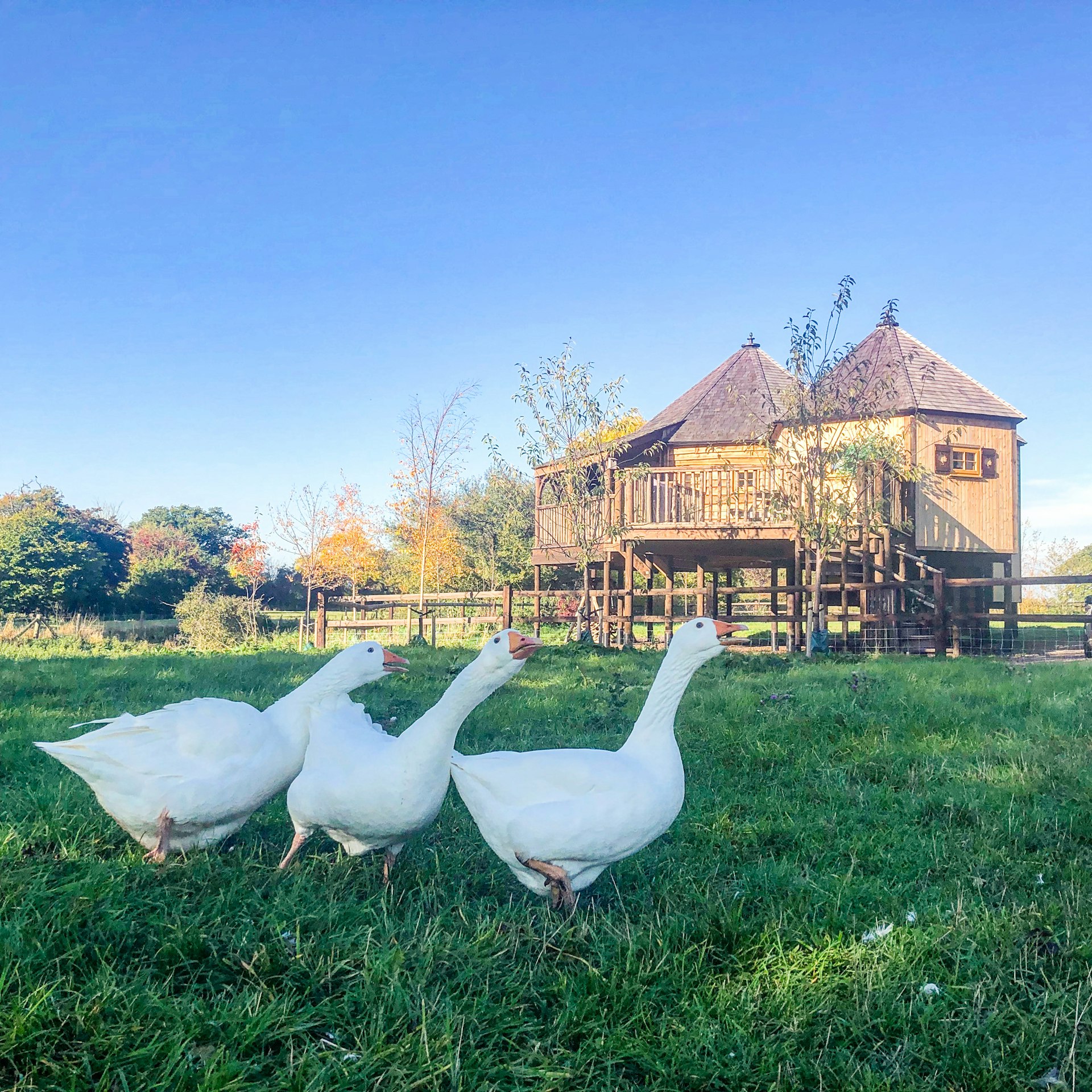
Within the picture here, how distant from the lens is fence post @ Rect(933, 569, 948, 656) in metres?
15.2

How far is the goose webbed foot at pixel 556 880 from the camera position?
342 centimetres

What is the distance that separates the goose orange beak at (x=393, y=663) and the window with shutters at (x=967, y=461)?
2006 centimetres

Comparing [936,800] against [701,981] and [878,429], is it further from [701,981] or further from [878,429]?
[878,429]

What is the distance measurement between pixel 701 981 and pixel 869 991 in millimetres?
587

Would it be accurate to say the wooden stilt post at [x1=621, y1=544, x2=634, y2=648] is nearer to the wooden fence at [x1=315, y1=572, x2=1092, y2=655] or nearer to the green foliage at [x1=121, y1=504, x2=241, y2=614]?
the wooden fence at [x1=315, y1=572, x2=1092, y2=655]

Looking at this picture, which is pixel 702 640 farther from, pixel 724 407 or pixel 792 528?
pixel 724 407

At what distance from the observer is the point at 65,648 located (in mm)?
16391

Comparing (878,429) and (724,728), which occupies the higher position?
(878,429)

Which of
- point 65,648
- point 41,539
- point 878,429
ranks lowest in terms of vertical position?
point 65,648

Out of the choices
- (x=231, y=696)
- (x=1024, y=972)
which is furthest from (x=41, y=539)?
(x=1024, y=972)

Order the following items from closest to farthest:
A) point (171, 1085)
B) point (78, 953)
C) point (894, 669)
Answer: point (171, 1085), point (78, 953), point (894, 669)

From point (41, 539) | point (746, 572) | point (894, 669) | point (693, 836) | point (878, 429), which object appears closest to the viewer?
point (693, 836)

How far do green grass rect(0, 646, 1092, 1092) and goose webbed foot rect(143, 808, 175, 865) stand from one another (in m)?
0.10

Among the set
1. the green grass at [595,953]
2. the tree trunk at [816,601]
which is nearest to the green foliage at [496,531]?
the tree trunk at [816,601]
